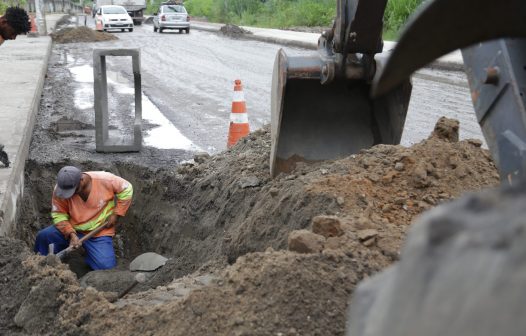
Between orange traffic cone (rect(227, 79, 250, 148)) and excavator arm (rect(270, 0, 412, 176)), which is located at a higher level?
excavator arm (rect(270, 0, 412, 176))

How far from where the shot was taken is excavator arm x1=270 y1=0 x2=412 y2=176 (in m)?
4.94

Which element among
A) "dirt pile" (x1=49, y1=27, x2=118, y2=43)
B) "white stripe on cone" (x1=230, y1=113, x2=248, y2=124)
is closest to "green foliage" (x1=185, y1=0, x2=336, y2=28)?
"dirt pile" (x1=49, y1=27, x2=118, y2=43)

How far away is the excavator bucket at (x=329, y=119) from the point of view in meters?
5.32

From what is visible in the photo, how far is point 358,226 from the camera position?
11.7ft

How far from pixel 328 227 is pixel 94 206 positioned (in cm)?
375

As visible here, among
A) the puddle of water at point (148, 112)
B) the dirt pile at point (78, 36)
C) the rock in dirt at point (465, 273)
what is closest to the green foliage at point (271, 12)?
the dirt pile at point (78, 36)

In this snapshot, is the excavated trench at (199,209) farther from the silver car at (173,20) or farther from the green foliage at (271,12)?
→ the silver car at (173,20)

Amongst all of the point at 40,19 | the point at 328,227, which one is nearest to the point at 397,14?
the point at 40,19

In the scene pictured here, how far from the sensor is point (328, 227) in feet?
11.4

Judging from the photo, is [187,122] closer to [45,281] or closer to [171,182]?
[171,182]

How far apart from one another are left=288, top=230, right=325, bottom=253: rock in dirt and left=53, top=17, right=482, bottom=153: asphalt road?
5.17 m

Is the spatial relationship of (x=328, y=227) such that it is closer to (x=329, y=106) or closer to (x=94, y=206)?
(x=329, y=106)

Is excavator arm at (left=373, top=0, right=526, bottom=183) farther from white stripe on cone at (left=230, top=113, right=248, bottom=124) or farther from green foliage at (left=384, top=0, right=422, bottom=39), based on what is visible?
green foliage at (left=384, top=0, right=422, bottom=39)

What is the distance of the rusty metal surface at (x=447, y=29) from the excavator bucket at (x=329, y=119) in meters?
3.52
